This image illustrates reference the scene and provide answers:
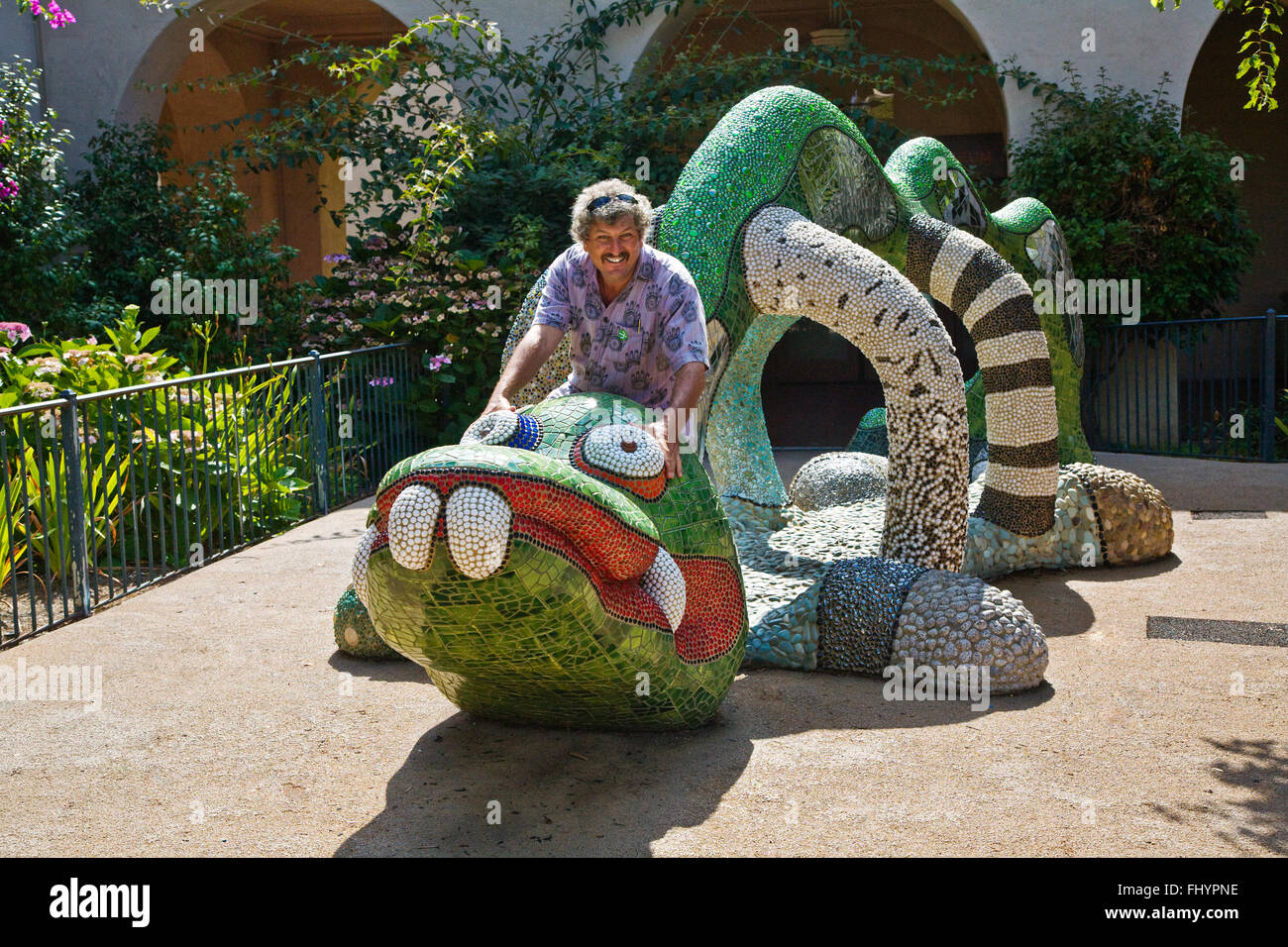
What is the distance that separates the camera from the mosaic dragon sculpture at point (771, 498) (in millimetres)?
2838

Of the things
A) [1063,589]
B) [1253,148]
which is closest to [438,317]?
[1063,589]

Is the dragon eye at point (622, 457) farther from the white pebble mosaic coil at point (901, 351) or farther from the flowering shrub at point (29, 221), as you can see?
the flowering shrub at point (29, 221)

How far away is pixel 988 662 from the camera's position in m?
4.21

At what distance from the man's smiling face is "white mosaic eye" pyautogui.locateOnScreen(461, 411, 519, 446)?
2.10 feet

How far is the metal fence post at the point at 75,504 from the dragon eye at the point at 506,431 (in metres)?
2.92

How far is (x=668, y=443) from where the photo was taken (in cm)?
357

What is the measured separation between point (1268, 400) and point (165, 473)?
320 inches

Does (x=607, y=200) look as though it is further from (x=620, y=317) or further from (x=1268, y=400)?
(x=1268, y=400)

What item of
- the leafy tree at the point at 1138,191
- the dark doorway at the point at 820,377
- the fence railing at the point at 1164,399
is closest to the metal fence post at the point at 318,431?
the dark doorway at the point at 820,377

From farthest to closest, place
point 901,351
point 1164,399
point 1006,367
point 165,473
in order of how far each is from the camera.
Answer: point 1164,399
point 165,473
point 1006,367
point 901,351

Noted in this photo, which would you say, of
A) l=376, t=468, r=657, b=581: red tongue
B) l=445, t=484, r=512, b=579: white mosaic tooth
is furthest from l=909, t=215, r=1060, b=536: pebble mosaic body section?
l=445, t=484, r=512, b=579: white mosaic tooth

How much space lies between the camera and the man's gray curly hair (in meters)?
3.72
